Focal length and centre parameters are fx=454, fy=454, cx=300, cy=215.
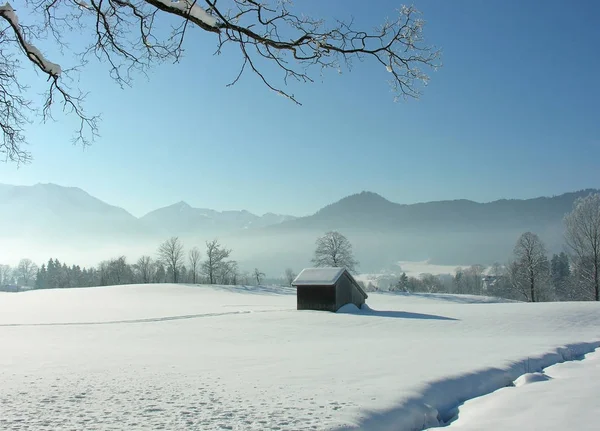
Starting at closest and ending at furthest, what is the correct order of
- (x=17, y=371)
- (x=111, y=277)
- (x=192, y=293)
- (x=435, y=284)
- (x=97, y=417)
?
(x=97, y=417)
(x=17, y=371)
(x=192, y=293)
(x=111, y=277)
(x=435, y=284)

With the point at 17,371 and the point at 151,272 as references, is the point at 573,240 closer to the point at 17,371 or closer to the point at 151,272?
the point at 17,371

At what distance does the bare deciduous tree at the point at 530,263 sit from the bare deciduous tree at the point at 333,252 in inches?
930

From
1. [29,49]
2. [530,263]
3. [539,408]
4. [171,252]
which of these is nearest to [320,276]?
[539,408]

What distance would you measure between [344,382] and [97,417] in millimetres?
4382

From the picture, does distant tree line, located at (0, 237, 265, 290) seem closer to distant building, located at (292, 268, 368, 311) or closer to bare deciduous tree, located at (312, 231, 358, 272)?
bare deciduous tree, located at (312, 231, 358, 272)

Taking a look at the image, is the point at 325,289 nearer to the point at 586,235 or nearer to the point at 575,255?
the point at 586,235

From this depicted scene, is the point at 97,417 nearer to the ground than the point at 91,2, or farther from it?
nearer to the ground

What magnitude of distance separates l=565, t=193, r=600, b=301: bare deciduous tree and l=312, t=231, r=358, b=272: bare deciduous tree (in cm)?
2995

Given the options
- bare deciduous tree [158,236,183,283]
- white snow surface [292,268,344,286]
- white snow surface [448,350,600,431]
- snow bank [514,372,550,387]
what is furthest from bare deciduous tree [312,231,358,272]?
white snow surface [448,350,600,431]

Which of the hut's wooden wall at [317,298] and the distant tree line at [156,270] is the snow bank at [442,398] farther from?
the distant tree line at [156,270]

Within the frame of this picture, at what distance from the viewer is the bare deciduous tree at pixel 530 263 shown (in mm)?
60781

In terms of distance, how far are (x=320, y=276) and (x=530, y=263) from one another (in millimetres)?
36434

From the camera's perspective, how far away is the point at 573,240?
184 feet

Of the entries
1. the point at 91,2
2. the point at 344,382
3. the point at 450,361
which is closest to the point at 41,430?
the point at 344,382
